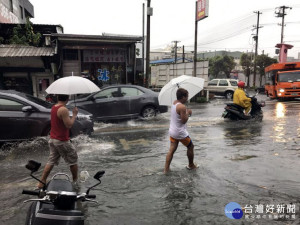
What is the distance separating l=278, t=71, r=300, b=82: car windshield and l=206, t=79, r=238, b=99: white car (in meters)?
4.20

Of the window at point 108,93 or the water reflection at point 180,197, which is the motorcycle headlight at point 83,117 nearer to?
the window at point 108,93

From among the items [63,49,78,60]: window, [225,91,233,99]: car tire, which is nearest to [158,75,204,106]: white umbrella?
[63,49,78,60]: window

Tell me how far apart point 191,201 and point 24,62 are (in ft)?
45.8

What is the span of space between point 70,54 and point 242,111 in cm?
1038

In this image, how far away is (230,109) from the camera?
33.7ft

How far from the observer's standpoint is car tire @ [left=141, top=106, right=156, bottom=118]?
425 inches

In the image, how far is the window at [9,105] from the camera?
6824mm

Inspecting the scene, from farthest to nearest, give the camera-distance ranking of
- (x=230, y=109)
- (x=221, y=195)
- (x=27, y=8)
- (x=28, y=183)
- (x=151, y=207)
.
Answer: (x=27, y=8), (x=230, y=109), (x=28, y=183), (x=221, y=195), (x=151, y=207)

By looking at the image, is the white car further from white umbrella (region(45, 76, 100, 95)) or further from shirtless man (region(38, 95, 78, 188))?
shirtless man (region(38, 95, 78, 188))

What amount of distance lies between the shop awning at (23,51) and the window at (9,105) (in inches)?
281

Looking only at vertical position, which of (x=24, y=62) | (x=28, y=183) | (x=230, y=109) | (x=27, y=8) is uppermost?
(x=27, y=8)

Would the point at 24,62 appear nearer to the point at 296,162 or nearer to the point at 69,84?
the point at 69,84

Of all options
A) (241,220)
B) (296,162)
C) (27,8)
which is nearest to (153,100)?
(296,162)

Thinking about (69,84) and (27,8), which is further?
(27,8)
